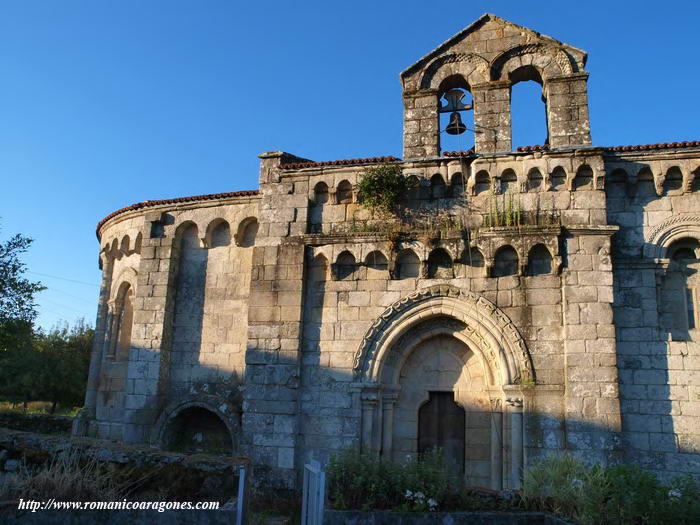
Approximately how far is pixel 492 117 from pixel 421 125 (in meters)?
1.30

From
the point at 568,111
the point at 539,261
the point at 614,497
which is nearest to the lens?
the point at 614,497

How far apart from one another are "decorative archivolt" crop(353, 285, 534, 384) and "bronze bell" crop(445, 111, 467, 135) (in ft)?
10.3

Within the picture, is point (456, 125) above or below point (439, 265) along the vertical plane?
above

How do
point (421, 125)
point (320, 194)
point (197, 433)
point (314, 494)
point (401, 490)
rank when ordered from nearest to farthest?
point (314, 494), point (401, 490), point (421, 125), point (320, 194), point (197, 433)

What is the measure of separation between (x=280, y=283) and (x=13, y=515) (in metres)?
5.84

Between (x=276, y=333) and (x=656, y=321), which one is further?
(x=276, y=333)

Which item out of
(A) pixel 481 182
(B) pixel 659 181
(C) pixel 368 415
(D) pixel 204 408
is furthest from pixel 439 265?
(D) pixel 204 408

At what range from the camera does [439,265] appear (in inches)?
394

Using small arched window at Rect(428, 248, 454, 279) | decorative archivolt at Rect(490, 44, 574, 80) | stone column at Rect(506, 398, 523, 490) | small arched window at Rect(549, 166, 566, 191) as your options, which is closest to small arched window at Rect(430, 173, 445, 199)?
small arched window at Rect(428, 248, 454, 279)

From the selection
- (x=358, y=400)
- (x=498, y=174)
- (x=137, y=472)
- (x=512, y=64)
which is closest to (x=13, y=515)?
(x=137, y=472)

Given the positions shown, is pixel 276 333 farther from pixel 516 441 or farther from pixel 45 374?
pixel 45 374

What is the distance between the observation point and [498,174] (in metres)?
9.88

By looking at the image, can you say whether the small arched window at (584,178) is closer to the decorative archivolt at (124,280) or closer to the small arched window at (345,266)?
the small arched window at (345,266)

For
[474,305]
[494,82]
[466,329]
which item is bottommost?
[466,329]
